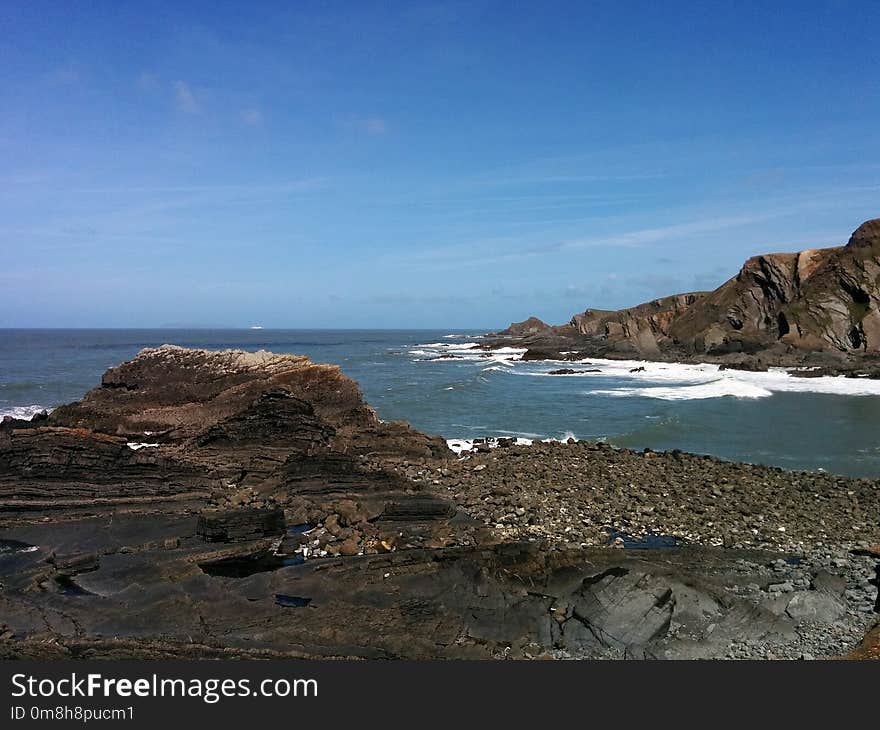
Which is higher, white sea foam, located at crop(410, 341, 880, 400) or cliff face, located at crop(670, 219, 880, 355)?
cliff face, located at crop(670, 219, 880, 355)

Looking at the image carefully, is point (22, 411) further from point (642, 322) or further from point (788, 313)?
point (642, 322)

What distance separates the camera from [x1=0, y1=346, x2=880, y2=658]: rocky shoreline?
833 cm

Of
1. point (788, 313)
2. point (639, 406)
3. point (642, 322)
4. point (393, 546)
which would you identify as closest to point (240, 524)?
point (393, 546)

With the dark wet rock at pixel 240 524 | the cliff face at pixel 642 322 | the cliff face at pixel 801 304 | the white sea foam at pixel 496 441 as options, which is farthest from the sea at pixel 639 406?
the cliff face at pixel 642 322

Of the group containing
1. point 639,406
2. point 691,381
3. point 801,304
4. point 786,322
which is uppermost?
point 801,304

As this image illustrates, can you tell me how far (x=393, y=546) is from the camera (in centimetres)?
1149

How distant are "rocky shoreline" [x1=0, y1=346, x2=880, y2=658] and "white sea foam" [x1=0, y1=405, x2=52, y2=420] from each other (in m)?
8.88

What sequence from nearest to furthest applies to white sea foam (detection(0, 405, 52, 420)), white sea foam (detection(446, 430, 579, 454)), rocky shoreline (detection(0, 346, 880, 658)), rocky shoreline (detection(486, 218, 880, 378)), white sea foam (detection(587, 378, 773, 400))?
rocky shoreline (detection(0, 346, 880, 658)) < white sea foam (detection(446, 430, 579, 454)) < white sea foam (detection(0, 405, 52, 420)) < white sea foam (detection(587, 378, 773, 400)) < rocky shoreline (detection(486, 218, 880, 378))

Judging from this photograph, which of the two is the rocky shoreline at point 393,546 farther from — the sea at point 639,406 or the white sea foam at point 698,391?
the white sea foam at point 698,391

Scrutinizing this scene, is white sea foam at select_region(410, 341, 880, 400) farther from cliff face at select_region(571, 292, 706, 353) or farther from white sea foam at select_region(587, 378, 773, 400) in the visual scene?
cliff face at select_region(571, 292, 706, 353)

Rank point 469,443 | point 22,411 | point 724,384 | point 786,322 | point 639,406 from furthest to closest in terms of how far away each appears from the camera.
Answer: point 786,322
point 724,384
point 639,406
point 22,411
point 469,443

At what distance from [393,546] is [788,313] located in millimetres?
61452

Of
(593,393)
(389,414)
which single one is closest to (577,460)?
(389,414)

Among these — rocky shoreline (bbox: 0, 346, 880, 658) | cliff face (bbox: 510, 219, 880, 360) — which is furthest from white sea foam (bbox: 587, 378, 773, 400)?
rocky shoreline (bbox: 0, 346, 880, 658)
